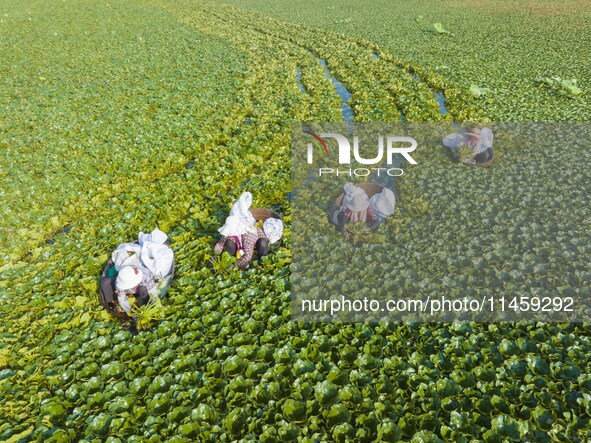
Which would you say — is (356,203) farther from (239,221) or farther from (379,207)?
(239,221)

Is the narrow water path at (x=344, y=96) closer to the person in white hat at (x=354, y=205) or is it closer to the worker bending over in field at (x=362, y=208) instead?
the worker bending over in field at (x=362, y=208)

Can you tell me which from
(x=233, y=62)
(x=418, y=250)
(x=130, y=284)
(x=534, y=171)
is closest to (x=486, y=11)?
(x=233, y=62)

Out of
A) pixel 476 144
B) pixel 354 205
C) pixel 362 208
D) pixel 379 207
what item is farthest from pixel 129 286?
pixel 476 144

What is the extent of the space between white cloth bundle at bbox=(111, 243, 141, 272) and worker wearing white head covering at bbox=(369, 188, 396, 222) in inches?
178

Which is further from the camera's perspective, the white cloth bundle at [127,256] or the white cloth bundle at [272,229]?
the white cloth bundle at [272,229]

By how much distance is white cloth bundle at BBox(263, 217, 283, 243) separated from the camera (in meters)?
7.17

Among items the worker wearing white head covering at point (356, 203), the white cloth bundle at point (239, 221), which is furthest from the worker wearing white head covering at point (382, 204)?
the white cloth bundle at point (239, 221)

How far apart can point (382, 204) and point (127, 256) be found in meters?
4.88

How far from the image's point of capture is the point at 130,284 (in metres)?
5.73

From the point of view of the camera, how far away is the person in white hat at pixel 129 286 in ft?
18.7

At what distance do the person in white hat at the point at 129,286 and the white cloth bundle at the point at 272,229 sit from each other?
220 centimetres

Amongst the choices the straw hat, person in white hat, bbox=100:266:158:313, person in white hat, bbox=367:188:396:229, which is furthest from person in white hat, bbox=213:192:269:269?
person in white hat, bbox=367:188:396:229

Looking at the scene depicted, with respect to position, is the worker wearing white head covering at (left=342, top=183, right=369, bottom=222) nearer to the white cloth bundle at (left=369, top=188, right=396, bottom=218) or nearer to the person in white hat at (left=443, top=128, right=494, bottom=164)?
the white cloth bundle at (left=369, top=188, right=396, bottom=218)

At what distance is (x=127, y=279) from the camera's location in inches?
224
